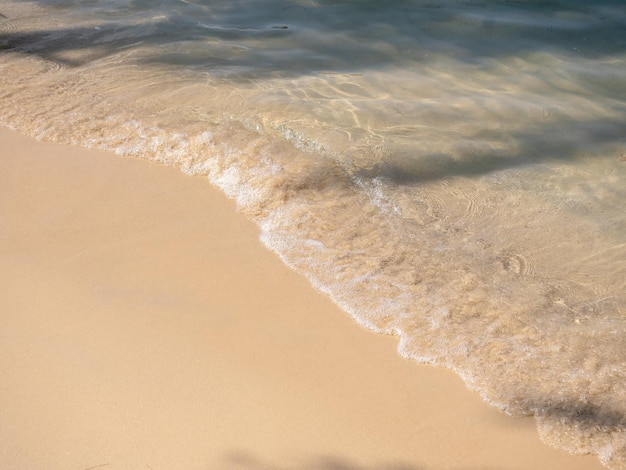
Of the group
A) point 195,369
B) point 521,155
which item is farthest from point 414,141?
point 195,369

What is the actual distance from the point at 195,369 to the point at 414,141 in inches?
95.1

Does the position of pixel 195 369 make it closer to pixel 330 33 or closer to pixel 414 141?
pixel 414 141

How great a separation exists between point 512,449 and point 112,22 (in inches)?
228

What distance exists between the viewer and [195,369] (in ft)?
8.36

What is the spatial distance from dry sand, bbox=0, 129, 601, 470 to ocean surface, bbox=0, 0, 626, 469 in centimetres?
17

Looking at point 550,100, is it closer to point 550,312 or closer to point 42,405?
point 550,312

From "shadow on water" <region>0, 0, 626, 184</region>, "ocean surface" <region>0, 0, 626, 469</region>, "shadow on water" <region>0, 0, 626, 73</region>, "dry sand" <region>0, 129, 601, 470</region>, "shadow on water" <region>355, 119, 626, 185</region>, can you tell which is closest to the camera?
"dry sand" <region>0, 129, 601, 470</region>

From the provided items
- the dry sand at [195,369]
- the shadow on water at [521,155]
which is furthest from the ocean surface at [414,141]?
the dry sand at [195,369]

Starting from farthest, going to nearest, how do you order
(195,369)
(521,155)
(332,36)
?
(332,36)
(521,155)
(195,369)

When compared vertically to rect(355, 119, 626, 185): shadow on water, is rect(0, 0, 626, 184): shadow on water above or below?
above

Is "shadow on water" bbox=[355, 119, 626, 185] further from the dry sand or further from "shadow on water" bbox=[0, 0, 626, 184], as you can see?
the dry sand

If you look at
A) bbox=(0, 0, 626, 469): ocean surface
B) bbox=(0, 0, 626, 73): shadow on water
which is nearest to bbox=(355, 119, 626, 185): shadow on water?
bbox=(0, 0, 626, 469): ocean surface

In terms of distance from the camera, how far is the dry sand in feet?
7.41

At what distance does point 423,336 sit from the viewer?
9.10 feet
